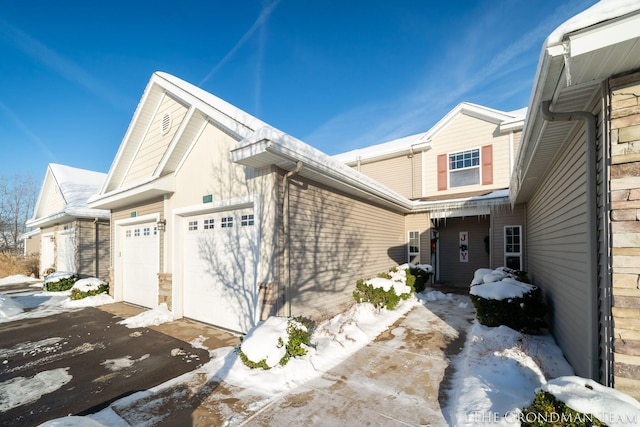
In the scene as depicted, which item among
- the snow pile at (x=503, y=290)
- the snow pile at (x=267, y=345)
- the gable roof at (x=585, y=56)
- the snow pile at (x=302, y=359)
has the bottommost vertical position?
the snow pile at (x=302, y=359)

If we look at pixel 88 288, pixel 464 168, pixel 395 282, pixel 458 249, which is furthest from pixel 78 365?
pixel 458 249

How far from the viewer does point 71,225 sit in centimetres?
1329

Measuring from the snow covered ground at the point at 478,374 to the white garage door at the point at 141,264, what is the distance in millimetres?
4127

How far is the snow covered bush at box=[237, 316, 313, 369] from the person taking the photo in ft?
13.1

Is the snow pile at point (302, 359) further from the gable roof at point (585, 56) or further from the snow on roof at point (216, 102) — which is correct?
the gable roof at point (585, 56)

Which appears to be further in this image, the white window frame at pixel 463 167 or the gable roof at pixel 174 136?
the white window frame at pixel 463 167

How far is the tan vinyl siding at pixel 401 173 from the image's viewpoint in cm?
1223

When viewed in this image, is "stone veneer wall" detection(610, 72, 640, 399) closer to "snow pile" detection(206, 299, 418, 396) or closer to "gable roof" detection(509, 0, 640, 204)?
"gable roof" detection(509, 0, 640, 204)

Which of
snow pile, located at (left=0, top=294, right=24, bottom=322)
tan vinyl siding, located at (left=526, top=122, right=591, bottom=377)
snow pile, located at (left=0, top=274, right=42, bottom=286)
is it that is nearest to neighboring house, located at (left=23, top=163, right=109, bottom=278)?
snow pile, located at (left=0, top=274, right=42, bottom=286)

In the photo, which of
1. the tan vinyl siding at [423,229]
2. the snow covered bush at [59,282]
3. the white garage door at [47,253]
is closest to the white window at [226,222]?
the tan vinyl siding at [423,229]

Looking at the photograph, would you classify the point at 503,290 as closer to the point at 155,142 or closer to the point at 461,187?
the point at 461,187

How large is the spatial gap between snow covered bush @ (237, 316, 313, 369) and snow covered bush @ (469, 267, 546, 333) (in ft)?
12.3

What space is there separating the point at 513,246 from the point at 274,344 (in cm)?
944

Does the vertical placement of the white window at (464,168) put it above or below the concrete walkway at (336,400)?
above
